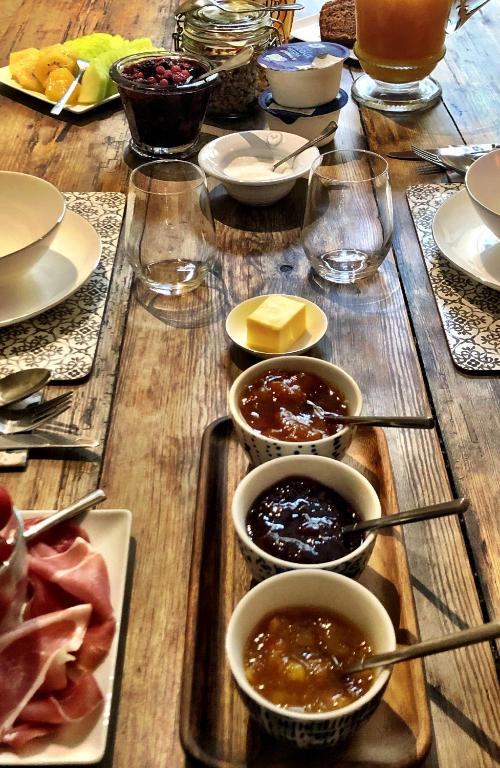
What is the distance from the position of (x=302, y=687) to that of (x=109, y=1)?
251cm

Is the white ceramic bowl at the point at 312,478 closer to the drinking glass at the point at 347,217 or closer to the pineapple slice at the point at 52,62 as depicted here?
the drinking glass at the point at 347,217

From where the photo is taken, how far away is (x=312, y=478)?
2.72 ft

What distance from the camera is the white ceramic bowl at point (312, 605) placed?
0.61 metres

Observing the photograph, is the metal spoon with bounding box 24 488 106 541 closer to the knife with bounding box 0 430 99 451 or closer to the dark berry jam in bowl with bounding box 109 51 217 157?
the knife with bounding box 0 430 99 451

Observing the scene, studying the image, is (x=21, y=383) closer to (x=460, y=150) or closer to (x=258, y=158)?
(x=258, y=158)

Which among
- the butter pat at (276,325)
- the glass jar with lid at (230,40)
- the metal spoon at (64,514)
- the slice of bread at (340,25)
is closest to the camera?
the metal spoon at (64,514)

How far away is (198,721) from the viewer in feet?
2.36

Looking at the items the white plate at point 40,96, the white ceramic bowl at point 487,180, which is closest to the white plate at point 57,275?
the white plate at point 40,96

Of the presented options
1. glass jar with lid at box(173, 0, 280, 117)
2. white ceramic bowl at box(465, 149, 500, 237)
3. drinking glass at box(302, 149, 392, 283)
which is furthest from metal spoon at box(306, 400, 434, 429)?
glass jar with lid at box(173, 0, 280, 117)

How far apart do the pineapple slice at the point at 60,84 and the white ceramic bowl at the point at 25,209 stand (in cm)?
69

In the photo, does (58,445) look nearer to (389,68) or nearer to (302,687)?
(302,687)

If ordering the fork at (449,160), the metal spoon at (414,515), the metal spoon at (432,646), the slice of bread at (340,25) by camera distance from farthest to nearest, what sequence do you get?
1. the slice of bread at (340,25)
2. the fork at (449,160)
3. the metal spoon at (414,515)
4. the metal spoon at (432,646)

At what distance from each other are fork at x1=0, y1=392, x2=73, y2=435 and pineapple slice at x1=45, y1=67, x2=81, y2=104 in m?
1.16

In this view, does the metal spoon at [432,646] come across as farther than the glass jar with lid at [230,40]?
No
